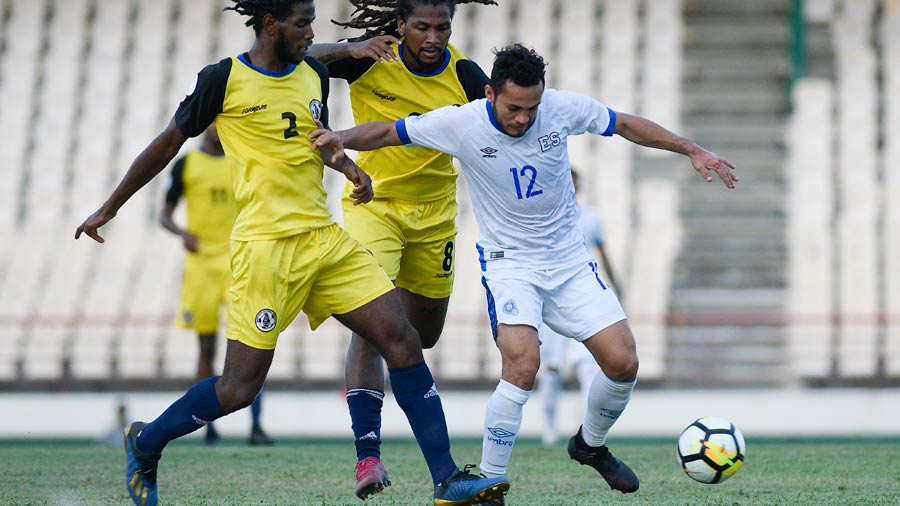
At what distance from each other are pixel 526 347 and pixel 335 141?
49.7 inches

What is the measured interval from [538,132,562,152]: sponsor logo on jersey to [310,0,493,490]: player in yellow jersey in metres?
0.75

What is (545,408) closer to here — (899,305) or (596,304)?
(596,304)

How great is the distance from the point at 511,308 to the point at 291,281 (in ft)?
3.41

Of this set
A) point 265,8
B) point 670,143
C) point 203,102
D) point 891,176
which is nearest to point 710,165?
point 670,143

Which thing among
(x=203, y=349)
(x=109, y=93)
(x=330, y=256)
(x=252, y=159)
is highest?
(x=109, y=93)

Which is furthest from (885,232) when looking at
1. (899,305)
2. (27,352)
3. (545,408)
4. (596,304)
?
(596,304)

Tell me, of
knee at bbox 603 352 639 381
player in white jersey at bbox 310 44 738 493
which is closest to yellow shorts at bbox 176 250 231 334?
player in white jersey at bbox 310 44 738 493

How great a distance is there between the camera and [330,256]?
5.91 m

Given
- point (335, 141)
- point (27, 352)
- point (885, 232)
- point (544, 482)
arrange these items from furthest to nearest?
1. point (885, 232)
2. point (27, 352)
3. point (544, 482)
4. point (335, 141)

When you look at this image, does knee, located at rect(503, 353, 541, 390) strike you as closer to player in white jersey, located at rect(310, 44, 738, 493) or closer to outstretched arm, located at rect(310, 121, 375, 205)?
player in white jersey, located at rect(310, 44, 738, 493)

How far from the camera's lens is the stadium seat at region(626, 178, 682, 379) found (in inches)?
593

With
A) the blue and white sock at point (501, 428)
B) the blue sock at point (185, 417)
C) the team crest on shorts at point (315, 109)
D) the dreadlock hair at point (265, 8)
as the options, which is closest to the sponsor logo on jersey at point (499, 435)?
the blue and white sock at point (501, 428)

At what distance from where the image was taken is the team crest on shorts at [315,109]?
5969 millimetres

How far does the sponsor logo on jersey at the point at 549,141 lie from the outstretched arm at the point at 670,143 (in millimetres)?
330
